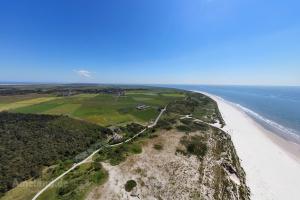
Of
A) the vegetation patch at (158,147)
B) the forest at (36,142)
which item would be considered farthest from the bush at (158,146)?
the forest at (36,142)

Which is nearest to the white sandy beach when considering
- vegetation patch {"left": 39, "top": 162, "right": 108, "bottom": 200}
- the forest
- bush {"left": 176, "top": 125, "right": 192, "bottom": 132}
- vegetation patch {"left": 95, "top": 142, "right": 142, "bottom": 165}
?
bush {"left": 176, "top": 125, "right": 192, "bottom": 132}

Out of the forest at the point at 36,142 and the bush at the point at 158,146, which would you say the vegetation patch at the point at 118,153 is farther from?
the forest at the point at 36,142

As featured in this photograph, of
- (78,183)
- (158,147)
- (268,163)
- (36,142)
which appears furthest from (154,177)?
(36,142)

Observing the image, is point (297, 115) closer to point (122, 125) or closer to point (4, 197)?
point (122, 125)

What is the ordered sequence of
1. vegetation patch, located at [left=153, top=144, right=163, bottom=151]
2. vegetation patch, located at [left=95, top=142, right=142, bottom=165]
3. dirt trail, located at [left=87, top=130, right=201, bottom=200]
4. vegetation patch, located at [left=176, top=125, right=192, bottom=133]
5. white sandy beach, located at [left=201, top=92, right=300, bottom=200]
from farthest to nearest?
vegetation patch, located at [left=176, top=125, right=192, bottom=133] < vegetation patch, located at [left=153, top=144, right=163, bottom=151] < vegetation patch, located at [left=95, top=142, right=142, bottom=165] < white sandy beach, located at [left=201, top=92, right=300, bottom=200] < dirt trail, located at [left=87, top=130, right=201, bottom=200]

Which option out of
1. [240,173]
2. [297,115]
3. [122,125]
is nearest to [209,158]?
[240,173]

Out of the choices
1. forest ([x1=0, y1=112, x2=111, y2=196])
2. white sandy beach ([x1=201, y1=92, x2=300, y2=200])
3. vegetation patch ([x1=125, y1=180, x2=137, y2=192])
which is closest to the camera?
vegetation patch ([x1=125, y1=180, x2=137, y2=192])

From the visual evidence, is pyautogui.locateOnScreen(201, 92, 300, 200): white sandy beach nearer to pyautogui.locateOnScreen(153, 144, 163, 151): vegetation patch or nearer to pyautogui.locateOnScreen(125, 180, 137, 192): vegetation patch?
pyautogui.locateOnScreen(153, 144, 163, 151): vegetation patch

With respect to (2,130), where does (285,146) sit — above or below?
below

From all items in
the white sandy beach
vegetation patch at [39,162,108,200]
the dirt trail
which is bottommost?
the white sandy beach
